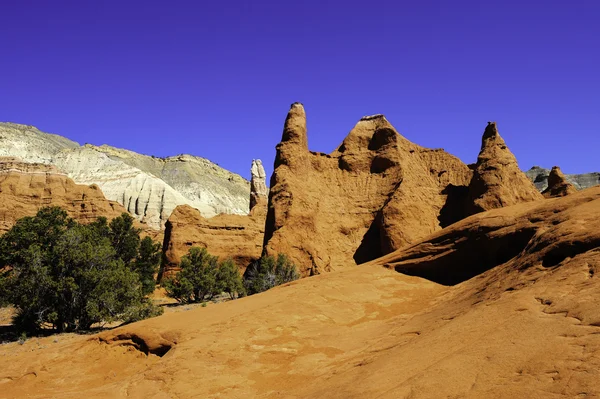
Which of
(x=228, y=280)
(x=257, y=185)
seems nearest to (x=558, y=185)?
(x=228, y=280)

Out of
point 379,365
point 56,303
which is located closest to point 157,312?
point 56,303

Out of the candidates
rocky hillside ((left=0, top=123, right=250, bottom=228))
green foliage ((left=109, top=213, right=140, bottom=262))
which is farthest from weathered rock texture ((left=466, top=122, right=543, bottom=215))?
rocky hillside ((left=0, top=123, right=250, bottom=228))

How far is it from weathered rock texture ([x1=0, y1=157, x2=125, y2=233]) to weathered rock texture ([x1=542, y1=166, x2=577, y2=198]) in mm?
52993

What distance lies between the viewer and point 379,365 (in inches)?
252

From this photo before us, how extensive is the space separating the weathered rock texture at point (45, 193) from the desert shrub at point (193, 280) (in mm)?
32253

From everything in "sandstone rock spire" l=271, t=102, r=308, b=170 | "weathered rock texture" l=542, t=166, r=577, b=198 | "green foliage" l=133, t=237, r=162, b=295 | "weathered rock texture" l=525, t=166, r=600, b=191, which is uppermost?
"weathered rock texture" l=525, t=166, r=600, b=191

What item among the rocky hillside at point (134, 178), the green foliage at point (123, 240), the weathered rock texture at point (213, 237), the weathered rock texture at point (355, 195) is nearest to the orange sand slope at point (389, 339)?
the weathered rock texture at point (355, 195)

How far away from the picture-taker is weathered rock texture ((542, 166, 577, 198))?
26438 mm

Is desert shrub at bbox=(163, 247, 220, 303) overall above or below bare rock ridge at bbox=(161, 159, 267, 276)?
below

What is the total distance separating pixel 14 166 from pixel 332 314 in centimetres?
6857

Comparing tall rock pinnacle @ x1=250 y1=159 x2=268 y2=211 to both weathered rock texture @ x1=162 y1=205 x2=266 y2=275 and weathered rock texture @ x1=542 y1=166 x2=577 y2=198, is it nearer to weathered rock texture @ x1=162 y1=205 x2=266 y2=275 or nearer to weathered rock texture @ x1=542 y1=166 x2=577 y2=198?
weathered rock texture @ x1=162 y1=205 x2=266 y2=275

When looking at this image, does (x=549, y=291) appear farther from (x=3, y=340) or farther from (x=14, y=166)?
(x=14, y=166)

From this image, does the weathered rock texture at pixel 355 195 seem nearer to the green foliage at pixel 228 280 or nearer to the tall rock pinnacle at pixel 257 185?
the green foliage at pixel 228 280

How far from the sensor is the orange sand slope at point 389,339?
5.01m
